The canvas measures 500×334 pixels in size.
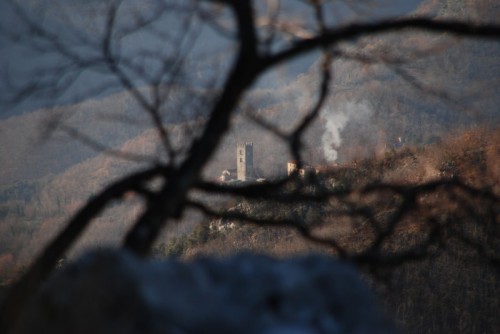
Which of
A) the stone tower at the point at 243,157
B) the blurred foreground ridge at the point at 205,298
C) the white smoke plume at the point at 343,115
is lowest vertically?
the stone tower at the point at 243,157

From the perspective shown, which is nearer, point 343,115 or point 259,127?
point 259,127

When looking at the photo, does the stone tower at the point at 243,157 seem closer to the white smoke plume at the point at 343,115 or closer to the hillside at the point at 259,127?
the hillside at the point at 259,127

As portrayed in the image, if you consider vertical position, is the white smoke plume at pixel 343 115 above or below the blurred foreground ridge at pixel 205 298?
below

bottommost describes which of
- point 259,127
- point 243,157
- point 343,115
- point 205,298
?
point 243,157

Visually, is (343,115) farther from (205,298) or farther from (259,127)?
(205,298)

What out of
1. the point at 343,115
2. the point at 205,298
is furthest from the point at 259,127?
the point at 343,115

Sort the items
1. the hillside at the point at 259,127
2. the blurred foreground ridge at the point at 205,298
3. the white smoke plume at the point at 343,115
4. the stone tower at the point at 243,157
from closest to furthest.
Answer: the blurred foreground ridge at the point at 205,298 → the hillside at the point at 259,127 → the stone tower at the point at 243,157 → the white smoke plume at the point at 343,115

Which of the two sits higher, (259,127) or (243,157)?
(259,127)

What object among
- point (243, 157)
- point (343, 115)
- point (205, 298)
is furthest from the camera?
point (343, 115)

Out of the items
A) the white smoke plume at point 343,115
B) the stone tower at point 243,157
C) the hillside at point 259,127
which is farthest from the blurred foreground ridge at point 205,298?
the white smoke plume at point 343,115

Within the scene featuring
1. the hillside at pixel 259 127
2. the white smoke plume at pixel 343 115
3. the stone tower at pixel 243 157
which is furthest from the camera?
the white smoke plume at pixel 343 115
